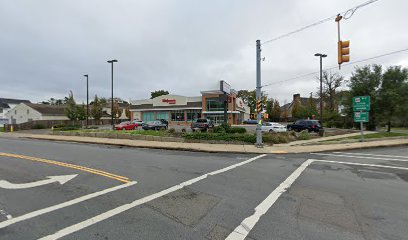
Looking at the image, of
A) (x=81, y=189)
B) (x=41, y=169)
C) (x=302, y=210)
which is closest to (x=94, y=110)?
(x=41, y=169)

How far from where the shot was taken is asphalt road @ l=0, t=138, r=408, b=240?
Result: 12.4ft

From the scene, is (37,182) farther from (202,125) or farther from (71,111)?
(71,111)

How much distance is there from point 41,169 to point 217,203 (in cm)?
711

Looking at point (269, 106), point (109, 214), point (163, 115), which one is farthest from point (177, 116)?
point (109, 214)

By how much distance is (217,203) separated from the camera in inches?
199

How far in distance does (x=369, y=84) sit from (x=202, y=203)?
1108 inches

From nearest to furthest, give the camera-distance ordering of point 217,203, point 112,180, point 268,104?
point 217,203
point 112,180
point 268,104

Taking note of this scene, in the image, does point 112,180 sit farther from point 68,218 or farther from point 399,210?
point 399,210

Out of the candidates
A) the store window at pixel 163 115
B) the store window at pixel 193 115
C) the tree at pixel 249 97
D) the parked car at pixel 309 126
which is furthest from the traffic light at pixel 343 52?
the tree at pixel 249 97

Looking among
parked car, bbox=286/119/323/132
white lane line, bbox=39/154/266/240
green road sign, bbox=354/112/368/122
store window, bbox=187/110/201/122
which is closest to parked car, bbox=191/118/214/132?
parked car, bbox=286/119/323/132

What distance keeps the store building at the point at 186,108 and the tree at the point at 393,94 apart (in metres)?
25.7

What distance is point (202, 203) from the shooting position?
5.06 m

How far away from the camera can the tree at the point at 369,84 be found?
81.6 ft

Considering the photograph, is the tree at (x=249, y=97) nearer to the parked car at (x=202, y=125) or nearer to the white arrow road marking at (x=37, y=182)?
the parked car at (x=202, y=125)
